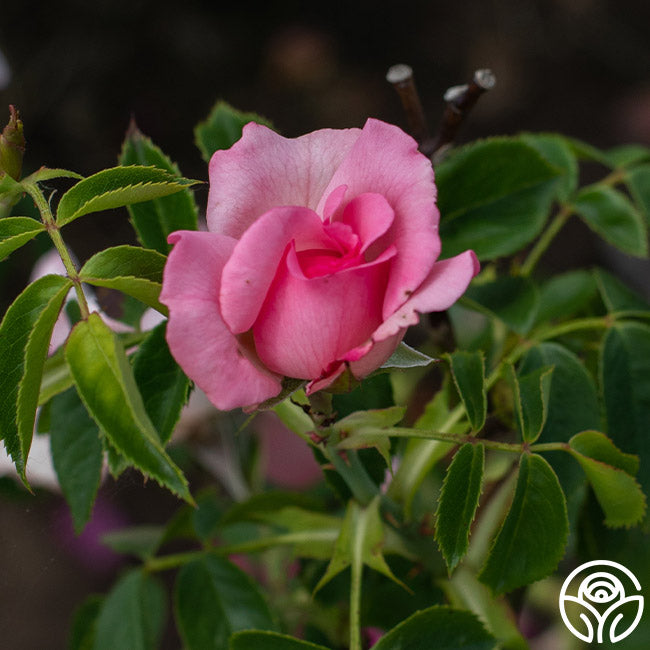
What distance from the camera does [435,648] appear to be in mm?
353

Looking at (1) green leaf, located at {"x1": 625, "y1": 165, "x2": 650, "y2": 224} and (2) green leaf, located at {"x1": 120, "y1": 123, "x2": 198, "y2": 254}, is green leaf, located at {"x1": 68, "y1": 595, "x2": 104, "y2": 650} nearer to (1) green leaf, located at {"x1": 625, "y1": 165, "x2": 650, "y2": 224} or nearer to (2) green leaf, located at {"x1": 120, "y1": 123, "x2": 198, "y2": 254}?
(2) green leaf, located at {"x1": 120, "y1": 123, "x2": 198, "y2": 254}

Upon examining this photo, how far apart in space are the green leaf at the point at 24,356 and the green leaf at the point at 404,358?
0.40ft

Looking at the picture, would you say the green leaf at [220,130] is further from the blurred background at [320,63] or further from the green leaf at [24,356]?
the blurred background at [320,63]

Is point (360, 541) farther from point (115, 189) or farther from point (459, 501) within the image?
point (115, 189)

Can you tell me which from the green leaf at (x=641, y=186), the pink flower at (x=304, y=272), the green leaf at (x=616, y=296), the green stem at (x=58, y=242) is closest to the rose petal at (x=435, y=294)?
the pink flower at (x=304, y=272)

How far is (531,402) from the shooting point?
0.35m

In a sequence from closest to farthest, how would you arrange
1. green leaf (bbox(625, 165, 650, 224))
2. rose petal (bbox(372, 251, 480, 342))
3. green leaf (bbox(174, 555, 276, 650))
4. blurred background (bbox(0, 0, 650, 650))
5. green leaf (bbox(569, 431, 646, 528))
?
rose petal (bbox(372, 251, 480, 342)), green leaf (bbox(569, 431, 646, 528)), green leaf (bbox(174, 555, 276, 650)), green leaf (bbox(625, 165, 650, 224)), blurred background (bbox(0, 0, 650, 650))

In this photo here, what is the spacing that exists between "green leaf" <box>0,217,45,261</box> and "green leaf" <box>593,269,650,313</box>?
327 mm

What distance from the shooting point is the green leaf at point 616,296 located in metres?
0.46

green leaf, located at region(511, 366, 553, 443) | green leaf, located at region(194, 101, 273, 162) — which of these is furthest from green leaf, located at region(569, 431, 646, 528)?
green leaf, located at region(194, 101, 273, 162)

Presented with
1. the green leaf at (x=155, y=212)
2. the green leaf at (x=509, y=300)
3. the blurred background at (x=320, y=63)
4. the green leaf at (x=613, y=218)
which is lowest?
the blurred background at (x=320, y=63)

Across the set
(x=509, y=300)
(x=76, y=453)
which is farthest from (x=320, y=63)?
(x=76, y=453)

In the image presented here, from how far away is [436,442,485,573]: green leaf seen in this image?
1.01 feet

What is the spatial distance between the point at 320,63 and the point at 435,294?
1410mm
